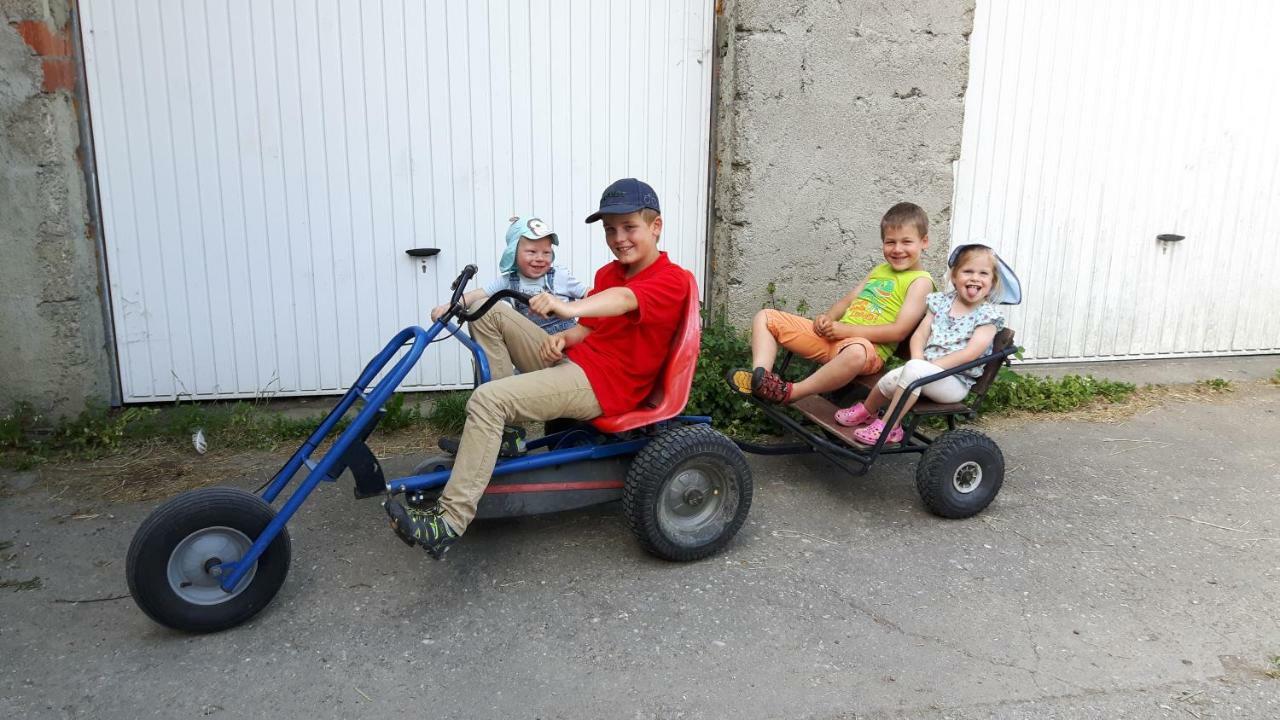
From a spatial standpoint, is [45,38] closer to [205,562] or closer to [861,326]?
[205,562]

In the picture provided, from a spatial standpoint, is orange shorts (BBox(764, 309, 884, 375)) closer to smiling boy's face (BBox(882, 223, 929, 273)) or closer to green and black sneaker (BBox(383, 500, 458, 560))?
smiling boy's face (BBox(882, 223, 929, 273))

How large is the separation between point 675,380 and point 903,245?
1.58m

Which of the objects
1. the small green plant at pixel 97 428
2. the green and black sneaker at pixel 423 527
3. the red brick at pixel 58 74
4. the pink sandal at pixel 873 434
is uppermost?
the red brick at pixel 58 74

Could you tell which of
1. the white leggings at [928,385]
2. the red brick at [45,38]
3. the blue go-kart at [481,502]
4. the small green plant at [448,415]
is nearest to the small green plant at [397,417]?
the small green plant at [448,415]

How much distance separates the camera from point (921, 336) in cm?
400

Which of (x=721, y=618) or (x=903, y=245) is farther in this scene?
(x=903, y=245)

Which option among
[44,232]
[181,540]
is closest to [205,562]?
[181,540]

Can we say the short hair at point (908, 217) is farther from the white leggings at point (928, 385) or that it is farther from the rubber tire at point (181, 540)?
the rubber tire at point (181, 540)

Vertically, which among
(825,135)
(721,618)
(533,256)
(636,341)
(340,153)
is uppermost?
(825,135)

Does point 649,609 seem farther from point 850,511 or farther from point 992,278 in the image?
point 992,278

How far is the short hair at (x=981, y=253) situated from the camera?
3840 millimetres

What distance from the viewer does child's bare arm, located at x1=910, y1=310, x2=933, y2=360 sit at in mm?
3959

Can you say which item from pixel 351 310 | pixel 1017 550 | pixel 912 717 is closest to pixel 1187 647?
pixel 1017 550

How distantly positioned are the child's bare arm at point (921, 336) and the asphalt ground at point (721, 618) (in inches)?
27.1
